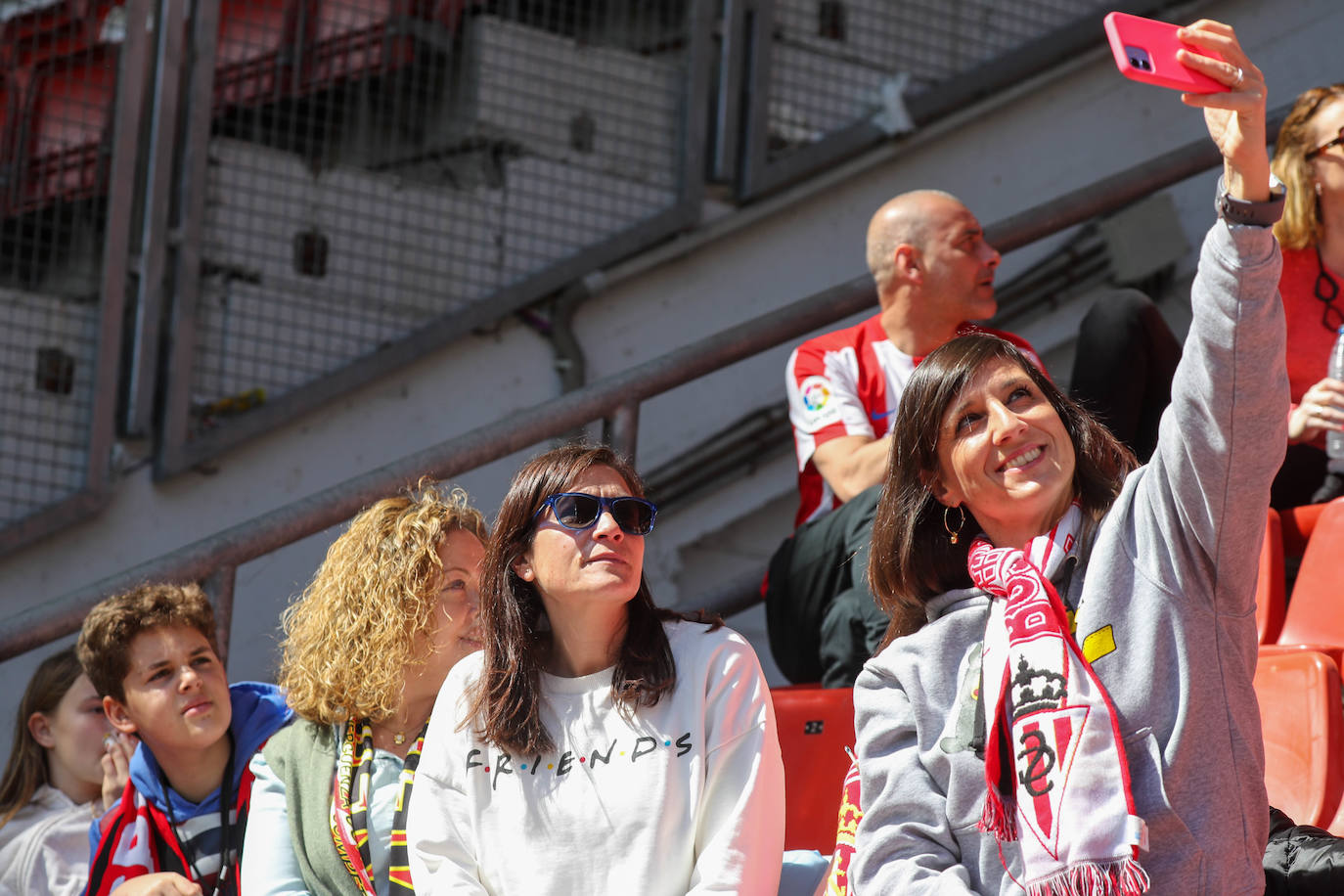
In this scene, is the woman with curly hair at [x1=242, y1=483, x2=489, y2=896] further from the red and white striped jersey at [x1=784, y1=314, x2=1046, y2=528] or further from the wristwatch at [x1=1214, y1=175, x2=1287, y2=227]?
the wristwatch at [x1=1214, y1=175, x2=1287, y2=227]

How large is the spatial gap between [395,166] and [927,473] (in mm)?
2790

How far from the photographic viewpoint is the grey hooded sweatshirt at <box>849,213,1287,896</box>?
Result: 5.31 feet

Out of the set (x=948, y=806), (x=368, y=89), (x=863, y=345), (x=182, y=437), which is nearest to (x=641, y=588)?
(x=948, y=806)

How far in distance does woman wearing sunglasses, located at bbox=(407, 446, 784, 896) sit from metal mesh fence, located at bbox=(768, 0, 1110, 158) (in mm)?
2663

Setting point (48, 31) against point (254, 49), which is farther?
point (254, 49)

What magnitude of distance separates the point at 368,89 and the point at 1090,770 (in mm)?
3359

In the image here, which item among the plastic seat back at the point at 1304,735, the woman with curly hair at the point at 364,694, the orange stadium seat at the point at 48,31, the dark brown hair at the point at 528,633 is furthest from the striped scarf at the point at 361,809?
the orange stadium seat at the point at 48,31

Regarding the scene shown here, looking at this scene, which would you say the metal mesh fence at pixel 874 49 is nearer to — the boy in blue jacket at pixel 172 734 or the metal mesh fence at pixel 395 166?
the metal mesh fence at pixel 395 166

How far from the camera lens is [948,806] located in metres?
1.83

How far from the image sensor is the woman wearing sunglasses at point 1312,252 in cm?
314

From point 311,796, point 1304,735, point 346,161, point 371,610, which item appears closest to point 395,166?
point 346,161

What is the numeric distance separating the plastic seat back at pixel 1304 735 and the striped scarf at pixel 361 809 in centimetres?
130

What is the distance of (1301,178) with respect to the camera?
10.4ft

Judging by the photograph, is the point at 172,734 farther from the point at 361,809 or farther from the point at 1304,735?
the point at 1304,735
